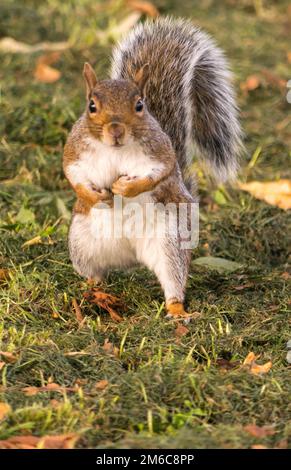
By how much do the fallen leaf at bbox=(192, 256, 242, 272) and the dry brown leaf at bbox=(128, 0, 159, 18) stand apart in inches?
98.7

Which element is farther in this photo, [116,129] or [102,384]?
[116,129]

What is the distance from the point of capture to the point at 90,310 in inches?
124

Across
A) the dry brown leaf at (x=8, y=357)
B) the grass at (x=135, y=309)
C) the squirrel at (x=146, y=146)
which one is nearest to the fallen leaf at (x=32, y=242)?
the grass at (x=135, y=309)

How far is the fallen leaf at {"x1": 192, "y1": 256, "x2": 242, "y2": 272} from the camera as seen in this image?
3494 mm

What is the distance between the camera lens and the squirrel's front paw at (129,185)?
9.67 feet

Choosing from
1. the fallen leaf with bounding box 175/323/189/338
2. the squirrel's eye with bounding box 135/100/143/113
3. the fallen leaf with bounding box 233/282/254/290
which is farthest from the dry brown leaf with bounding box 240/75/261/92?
the fallen leaf with bounding box 175/323/189/338

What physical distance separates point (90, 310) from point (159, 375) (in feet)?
2.09

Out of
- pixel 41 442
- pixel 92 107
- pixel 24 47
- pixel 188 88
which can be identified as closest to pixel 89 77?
pixel 92 107

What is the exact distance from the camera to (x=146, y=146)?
2979 mm

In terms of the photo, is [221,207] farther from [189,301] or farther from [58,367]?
[58,367]

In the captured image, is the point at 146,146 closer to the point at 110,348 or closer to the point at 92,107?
the point at 92,107

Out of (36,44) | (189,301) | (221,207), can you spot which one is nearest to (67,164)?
(189,301)

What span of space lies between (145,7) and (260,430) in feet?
12.7

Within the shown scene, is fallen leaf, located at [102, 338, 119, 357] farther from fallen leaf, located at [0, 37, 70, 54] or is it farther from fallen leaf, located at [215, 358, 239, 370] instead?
fallen leaf, located at [0, 37, 70, 54]
